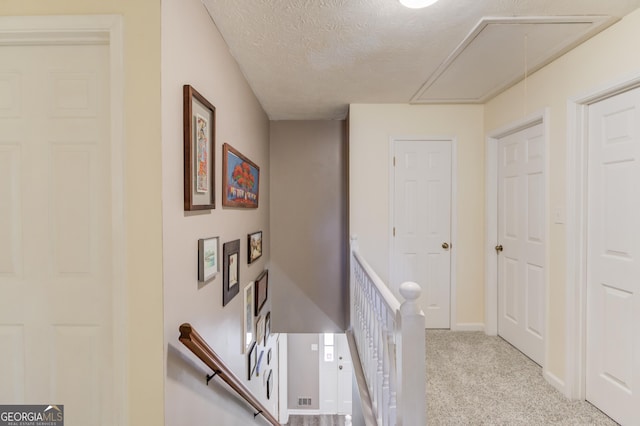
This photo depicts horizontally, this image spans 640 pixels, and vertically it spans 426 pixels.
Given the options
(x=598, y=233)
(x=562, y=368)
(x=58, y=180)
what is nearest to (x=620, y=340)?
(x=562, y=368)

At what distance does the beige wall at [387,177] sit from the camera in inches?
125

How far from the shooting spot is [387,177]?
321 cm

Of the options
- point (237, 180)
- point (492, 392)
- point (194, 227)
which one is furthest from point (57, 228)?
point (492, 392)

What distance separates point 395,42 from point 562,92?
1213 millimetres

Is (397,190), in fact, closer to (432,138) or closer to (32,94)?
(432,138)

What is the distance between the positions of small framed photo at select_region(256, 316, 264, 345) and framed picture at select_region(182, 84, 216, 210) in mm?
1865

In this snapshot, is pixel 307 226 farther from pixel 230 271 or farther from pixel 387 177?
pixel 230 271

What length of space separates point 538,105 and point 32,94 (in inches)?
122

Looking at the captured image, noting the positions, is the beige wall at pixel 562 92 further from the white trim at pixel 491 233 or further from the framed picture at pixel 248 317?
the framed picture at pixel 248 317

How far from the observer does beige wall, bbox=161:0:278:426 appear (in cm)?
127

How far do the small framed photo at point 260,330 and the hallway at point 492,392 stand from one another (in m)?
1.66

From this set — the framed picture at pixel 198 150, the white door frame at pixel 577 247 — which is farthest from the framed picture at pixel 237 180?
the white door frame at pixel 577 247

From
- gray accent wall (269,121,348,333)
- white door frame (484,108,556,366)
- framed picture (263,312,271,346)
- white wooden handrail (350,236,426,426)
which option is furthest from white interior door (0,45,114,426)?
white door frame (484,108,556,366)

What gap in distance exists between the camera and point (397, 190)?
127 inches
